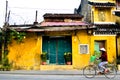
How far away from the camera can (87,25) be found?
1294 inches

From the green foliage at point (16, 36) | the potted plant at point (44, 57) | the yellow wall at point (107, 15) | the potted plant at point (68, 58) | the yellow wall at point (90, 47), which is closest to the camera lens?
the green foliage at point (16, 36)

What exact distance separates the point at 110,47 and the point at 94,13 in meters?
3.85

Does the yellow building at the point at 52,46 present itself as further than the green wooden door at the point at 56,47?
No

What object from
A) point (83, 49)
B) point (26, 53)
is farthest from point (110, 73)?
point (26, 53)

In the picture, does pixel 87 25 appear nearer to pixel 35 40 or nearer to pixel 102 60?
pixel 35 40

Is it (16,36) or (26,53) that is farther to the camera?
(26,53)

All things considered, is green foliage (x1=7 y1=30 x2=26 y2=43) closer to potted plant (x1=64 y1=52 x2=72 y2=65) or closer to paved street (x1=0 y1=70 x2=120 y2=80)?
potted plant (x1=64 y1=52 x2=72 y2=65)

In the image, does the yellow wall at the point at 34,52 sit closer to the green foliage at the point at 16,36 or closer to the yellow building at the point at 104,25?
the green foliage at the point at 16,36

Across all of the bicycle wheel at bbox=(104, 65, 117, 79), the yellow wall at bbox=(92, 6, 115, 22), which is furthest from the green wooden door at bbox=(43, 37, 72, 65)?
the bicycle wheel at bbox=(104, 65, 117, 79)

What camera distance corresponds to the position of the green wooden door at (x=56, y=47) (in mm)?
33812

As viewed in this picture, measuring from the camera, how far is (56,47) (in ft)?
111

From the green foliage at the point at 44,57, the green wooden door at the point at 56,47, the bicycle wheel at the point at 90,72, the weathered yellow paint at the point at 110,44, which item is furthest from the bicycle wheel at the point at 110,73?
the green wooden door at the point at 56,47

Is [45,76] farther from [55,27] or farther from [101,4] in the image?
[101,4]

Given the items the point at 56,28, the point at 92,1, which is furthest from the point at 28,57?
the point at 92,1
